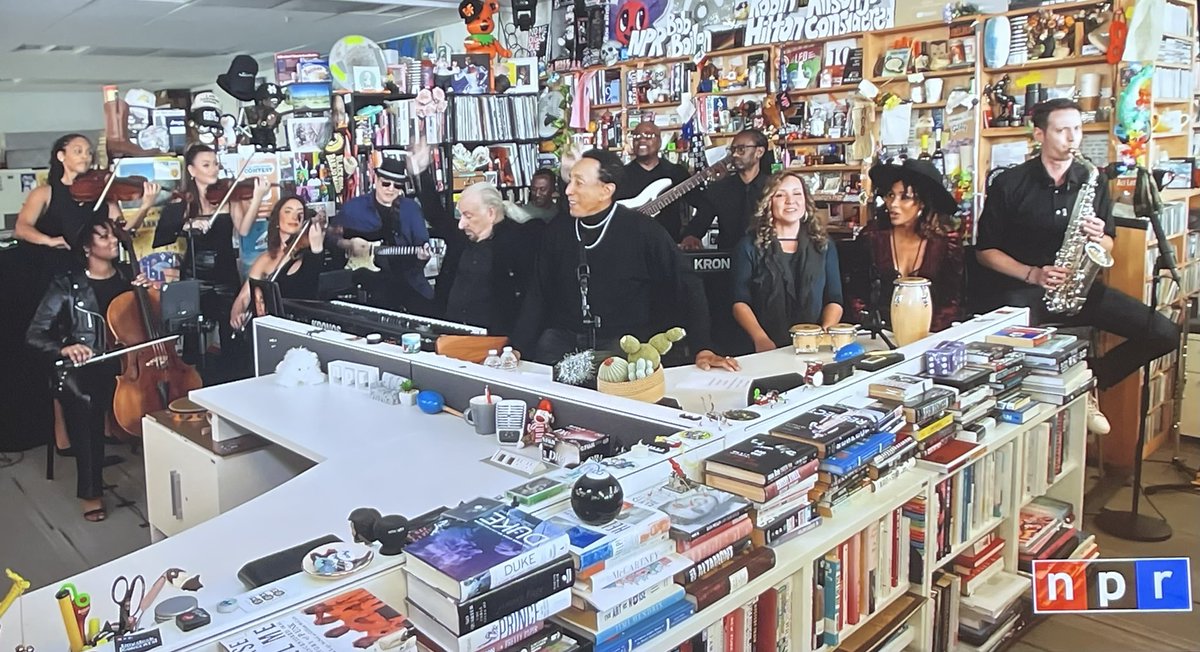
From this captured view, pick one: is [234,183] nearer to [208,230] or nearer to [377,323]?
[208,230]

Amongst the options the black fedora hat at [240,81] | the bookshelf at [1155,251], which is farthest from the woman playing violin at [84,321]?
the bookshelf at [1155,251]

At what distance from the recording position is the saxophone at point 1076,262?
4.55 m

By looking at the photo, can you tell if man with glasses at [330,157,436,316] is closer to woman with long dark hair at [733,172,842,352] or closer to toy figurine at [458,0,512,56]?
toy figurine at [458,0,512,56]

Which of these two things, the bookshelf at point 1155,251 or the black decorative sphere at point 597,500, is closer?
the black decorative sphere at point 597,500

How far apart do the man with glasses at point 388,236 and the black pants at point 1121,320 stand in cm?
340

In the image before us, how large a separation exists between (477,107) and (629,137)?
5.02ft

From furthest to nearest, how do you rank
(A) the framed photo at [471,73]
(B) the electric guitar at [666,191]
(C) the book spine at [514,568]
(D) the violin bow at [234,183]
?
(A) the framed photo at [471,73]
(B) the electric guitar at [666,191]
(D) the violin bow at [234,183]
(C) the book spine at [514,568]

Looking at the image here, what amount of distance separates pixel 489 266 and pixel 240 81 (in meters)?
1.90

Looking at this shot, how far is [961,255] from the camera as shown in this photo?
4867 mm

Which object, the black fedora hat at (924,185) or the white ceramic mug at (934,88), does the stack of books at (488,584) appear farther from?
the white ceramic mug at (934,88)

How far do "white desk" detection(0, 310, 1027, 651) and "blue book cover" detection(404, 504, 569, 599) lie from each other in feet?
0.34

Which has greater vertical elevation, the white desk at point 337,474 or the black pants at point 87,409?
the white desk at point 337,474

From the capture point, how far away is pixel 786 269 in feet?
14.3

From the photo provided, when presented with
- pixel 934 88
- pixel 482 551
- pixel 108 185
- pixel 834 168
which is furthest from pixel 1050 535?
pixel 108 185
